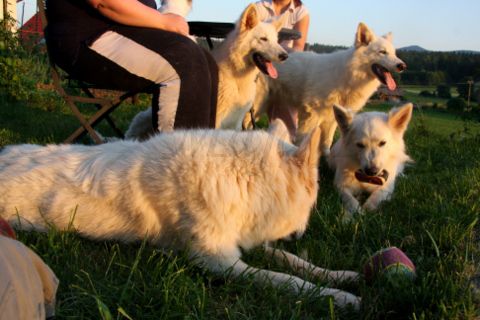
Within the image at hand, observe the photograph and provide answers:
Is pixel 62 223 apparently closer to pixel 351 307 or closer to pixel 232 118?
pixel 351 307

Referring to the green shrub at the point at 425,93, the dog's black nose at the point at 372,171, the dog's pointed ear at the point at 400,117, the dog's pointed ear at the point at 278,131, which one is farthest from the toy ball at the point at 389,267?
the green shrub at the point at 425,93

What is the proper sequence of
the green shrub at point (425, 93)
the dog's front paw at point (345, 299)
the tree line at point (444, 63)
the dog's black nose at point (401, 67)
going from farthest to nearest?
the tree line at point (444, 63) < the green shrub at point (425, 93) < the dog's black nose at point (401, 67) < the dog's front paw at point (345, 299)

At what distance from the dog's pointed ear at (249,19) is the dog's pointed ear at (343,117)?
184cm

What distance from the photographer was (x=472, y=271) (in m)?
2.03

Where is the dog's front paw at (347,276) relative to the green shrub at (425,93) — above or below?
below

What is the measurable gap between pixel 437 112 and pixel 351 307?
78.1 ft

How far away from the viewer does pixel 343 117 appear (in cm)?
399

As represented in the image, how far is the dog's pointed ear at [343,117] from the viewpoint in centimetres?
395

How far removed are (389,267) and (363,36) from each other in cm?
443

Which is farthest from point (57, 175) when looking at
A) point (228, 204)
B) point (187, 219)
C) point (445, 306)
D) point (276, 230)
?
point (445, 306)

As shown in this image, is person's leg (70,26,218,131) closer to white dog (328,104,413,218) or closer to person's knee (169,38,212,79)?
person's knee (169,38,212,79)

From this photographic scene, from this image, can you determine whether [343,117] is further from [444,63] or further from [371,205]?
[444,63]

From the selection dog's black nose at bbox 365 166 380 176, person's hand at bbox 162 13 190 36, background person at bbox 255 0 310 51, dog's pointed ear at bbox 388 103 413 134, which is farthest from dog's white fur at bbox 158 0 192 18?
dog's black nose at bbox 365 166 380 176

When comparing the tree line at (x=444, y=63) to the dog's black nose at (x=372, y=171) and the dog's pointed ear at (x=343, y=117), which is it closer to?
the dog's pointed ear at (x=343, y=117)
